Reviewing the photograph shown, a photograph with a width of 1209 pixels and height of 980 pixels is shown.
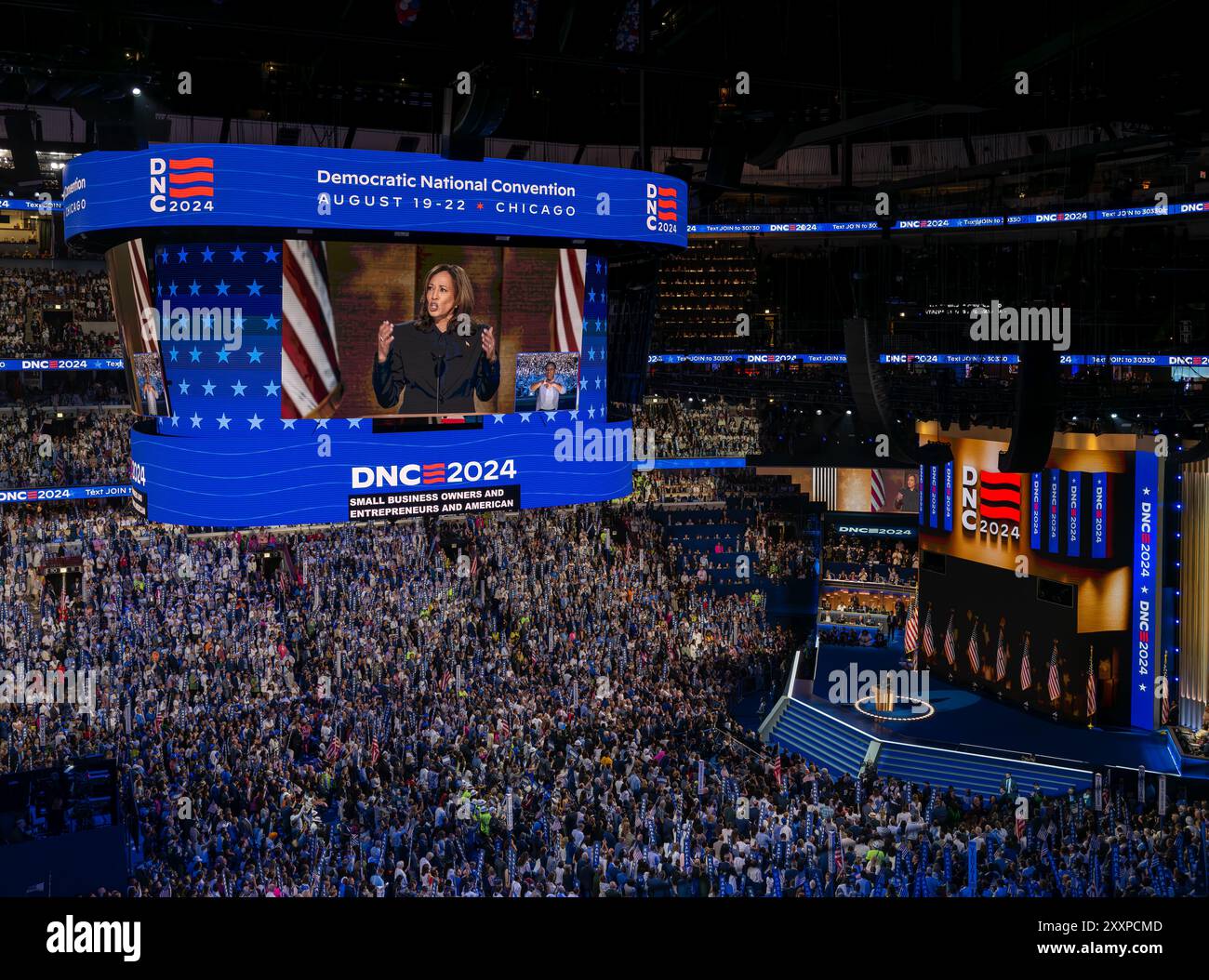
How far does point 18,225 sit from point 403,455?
21347mm

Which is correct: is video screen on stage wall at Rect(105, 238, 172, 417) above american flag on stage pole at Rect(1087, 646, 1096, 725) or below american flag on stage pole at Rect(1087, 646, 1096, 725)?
above

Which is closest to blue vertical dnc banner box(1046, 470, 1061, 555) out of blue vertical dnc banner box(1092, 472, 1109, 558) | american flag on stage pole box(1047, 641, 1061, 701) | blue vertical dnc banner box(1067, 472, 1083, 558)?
blue vertical dnc banner box(1067, 472, 1083, 558)

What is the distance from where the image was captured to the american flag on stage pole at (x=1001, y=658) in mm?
21125

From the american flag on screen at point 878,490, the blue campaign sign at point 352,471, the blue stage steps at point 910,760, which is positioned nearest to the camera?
the blue campaign sign at point 352,471

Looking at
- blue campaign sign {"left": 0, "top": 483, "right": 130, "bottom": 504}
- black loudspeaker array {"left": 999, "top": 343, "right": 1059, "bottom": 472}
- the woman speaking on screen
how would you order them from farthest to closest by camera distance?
blue campaign sign {"left": 0, "top": 483, "right": 130, "bottom": 504} → the woman speaking on screen → black loudspeaker array {"left": 999, "top": 343, "right": 1059, "bottom": 472}

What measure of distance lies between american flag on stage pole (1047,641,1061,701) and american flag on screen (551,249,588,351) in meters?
10.6

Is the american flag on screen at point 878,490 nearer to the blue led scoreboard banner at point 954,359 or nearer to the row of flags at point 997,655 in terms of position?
the blue led scoreboard banner at point 954,359

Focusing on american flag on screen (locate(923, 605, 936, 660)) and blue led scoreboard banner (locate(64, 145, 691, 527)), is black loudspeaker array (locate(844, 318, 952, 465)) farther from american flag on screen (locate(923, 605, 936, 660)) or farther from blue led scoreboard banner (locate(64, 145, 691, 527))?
american flag on screen (locate(923, 605, 936, 660))

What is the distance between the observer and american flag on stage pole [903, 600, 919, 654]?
77.6ft

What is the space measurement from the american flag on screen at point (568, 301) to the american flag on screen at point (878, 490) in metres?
19.1

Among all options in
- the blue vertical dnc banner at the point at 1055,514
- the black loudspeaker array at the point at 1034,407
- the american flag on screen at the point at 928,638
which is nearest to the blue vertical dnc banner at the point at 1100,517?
the blue vertical dnc banner at the point at 1055,514

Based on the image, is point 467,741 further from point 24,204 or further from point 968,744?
point 24,204

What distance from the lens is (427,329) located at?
1410 cm
